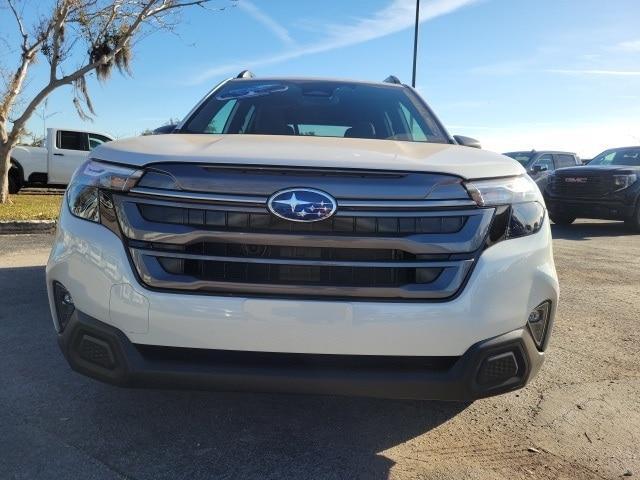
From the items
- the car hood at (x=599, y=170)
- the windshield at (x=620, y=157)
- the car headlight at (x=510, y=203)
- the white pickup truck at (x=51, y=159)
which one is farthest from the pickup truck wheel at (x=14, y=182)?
the car headlight at (x=510, y=203)

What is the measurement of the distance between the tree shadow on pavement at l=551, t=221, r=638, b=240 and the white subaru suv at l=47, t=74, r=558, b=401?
9037mm

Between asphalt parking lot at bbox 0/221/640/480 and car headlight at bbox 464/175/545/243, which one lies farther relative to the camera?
asphalt parking lot at bbox 0/221/640/480

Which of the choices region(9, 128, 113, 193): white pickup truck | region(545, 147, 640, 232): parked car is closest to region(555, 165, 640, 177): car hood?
region(545, 147, 640, 232): parked car

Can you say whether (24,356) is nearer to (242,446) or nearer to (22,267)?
(242,446)

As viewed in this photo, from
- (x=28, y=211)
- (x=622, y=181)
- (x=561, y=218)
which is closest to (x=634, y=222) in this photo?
(x=622, y=181)

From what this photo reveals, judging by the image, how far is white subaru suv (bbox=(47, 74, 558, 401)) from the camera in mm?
2078

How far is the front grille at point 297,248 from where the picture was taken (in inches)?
82.4

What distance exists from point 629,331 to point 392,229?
3380 millimetres

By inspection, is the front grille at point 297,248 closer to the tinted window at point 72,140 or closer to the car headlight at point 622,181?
the car headlight at point 622,181

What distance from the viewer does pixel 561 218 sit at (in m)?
11.8

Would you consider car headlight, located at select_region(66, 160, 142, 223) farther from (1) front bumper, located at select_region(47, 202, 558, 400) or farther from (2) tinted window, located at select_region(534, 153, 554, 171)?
(2) tinted window, located at select_region(534, 153, 554, 171)

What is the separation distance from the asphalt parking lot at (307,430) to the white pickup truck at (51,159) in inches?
511

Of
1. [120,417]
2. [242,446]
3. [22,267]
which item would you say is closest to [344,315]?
[242,446]

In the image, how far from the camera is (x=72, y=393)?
304 cm
